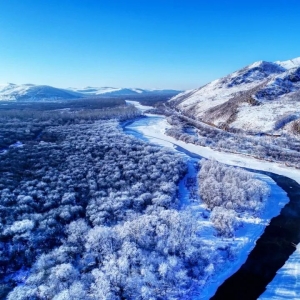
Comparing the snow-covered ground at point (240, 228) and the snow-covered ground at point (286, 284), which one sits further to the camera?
the snow-covered ground at point (240, 228)

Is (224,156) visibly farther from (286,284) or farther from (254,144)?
(286,284)

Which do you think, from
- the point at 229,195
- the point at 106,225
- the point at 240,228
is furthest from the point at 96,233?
the point at 229,195

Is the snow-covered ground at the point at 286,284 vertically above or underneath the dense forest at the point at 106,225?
underneath

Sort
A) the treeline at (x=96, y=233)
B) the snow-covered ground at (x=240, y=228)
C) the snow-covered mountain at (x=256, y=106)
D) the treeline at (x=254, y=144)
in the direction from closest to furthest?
the treeline at (x=96, y=233), the snow-covered ground at (x=240, y=228), the treeline at (x=254, y=144), the snow-covered mountain at (x=256, y=106)

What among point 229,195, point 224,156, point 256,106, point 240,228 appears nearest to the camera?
point 240,228

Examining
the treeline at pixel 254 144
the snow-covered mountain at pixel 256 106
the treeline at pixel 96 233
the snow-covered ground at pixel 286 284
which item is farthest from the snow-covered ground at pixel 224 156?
the snow-covered ground at pixel 286 284

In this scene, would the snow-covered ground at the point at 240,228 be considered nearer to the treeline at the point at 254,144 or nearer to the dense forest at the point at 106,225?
the dense forest at the point at 106,225

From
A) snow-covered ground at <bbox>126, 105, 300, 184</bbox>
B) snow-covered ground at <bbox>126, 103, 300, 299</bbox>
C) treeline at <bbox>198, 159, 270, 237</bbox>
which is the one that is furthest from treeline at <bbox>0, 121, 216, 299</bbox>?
snow-covered ground at <bbox>126, 105, 300, 184</bbox>

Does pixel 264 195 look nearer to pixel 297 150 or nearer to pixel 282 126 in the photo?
pixel 297 150

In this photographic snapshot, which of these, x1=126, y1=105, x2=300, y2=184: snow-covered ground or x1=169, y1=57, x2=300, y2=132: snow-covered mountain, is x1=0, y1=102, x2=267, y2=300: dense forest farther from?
x1=169, y1=57, x2=300, y2=132: snow-covered mountain

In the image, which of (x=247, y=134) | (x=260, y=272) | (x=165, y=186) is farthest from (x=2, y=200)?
(x=247, y=134)

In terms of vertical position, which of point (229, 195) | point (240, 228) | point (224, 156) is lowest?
point (240, 228)
